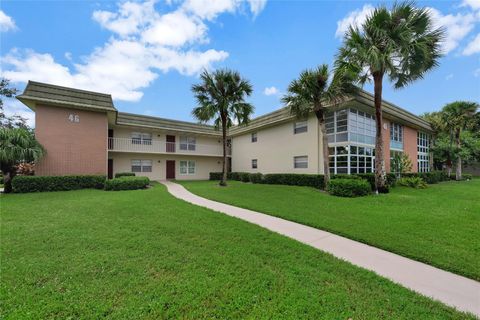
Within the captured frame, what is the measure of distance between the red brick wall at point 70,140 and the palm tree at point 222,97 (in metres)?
6.90

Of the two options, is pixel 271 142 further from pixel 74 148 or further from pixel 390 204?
pixel 74 148

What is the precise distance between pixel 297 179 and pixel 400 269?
39.4 ft

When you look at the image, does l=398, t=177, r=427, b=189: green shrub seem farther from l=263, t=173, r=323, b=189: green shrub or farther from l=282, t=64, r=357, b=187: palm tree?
l=282, t=64, r=357, b=187: palm tree

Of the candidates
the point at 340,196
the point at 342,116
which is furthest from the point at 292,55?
the point at 340,196

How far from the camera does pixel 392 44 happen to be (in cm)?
1009

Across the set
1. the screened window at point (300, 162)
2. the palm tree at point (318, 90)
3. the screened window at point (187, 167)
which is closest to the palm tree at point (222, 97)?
the palm tree at point (318, 90)

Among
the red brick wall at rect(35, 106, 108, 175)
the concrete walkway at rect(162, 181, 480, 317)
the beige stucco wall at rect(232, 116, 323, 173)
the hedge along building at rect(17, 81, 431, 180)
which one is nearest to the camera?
the concrete walkway at rect(162, 181, 480, 317)

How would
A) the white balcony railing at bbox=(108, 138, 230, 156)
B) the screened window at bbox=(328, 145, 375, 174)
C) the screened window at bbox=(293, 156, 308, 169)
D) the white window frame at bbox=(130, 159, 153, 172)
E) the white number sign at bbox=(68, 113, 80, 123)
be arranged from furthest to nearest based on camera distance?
the white window frame at bbox=(130, 159, 153, 172), the white balcony railing at bbox=(108, 138, 230, 156), the screened window at bbox=(293, 156, 308, 169), the screened window at bbox=(328, 145, 375, 174), the white number sign at bbox=(68, 113, 80, 123)

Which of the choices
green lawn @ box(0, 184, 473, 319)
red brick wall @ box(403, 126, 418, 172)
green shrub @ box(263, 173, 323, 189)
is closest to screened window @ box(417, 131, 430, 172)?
red brick wall @ box(403, 126, 418, 172)

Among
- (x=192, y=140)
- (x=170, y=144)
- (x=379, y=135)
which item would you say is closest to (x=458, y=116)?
(x=379, y=135)

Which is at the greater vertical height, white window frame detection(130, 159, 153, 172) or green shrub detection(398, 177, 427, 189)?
white window frame detection(130, 159, 153, 172)

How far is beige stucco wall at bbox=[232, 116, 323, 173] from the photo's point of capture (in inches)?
617

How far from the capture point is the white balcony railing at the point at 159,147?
738 inches

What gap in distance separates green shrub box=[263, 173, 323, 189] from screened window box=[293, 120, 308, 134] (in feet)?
11.8
